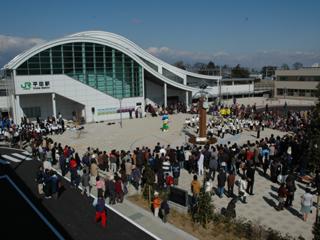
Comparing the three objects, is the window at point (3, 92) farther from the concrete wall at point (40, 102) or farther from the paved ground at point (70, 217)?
the paved ground at point (70, 217)

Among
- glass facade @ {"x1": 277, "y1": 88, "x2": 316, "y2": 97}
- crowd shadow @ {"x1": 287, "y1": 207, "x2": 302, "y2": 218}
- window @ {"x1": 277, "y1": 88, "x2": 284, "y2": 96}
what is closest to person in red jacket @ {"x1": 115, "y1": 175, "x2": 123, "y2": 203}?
crowd shadow @ {"x1": 287, "y1": 207, "x2": 302, "y2": 218}

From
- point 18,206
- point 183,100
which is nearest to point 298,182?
point 18,206

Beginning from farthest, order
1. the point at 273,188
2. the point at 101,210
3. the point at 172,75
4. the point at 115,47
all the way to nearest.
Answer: the point at 172,75, the point at 115,47, the point at 273,188, the point at 101,210

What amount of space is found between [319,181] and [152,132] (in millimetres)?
20357

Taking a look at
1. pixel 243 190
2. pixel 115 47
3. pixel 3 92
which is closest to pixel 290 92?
pixel 115 47

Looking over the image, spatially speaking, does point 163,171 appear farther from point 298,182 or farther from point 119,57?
point 119,57

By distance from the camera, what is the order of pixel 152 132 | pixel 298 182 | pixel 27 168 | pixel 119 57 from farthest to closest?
pixel 119 57 < pixel 152 132 < pixel 27 168 < pixel 298 182

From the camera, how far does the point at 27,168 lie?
19.9 metres

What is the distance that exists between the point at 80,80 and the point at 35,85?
218 inches

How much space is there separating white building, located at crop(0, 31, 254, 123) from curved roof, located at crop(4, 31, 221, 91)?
96 millimetres

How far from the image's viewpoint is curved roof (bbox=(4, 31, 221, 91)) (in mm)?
33438

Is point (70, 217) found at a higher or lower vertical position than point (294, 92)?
lower

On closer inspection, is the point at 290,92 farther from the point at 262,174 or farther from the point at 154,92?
the point at 262,174

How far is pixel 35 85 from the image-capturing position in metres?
34.2
